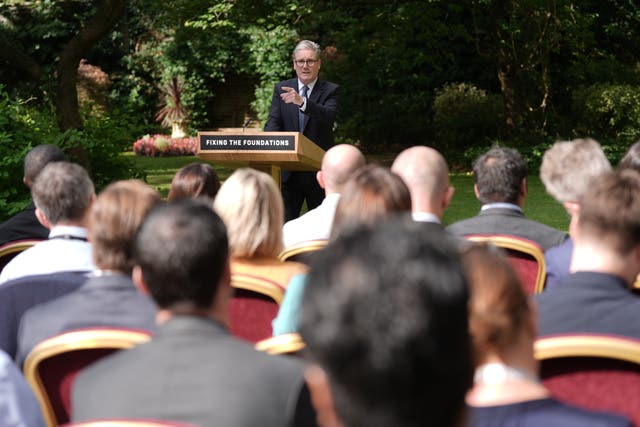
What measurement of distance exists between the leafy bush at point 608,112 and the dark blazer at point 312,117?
41.9ft

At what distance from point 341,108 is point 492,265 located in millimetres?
23829

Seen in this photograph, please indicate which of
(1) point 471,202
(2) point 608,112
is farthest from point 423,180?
(2) point 608,112

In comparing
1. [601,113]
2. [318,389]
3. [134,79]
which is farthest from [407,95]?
[318,389]

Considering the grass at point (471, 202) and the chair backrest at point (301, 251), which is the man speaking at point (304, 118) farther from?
the chair backrest at point (301, 251)

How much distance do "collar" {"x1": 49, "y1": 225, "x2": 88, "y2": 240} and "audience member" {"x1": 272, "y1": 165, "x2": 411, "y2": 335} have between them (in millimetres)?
1062

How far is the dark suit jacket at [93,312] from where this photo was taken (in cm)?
297

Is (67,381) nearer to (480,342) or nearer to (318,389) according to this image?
(480,342)

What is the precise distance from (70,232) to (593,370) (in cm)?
241

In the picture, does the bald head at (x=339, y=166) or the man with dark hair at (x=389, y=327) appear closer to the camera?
the man with dark hair at (x=389, y=327)

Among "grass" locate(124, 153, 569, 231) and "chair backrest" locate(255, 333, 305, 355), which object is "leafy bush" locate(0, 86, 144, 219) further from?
"chair backrest" locate(255, 333, 305, 355)

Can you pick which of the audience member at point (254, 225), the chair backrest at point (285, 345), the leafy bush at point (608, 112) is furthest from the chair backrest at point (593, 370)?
the leafy bush at point (608, 112)

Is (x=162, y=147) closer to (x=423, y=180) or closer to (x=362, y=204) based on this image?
(x=423, y=180)

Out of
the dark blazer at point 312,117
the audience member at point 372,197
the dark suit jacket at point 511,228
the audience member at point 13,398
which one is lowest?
the audience member at point 13,398

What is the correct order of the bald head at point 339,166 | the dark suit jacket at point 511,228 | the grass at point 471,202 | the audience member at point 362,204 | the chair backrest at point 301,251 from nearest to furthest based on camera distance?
the audience member at point 362,204
the chair backrest at point 301,251
the dark suit jacket at point 511,228
the bald head at point 339,166
the grass at point 471,202
